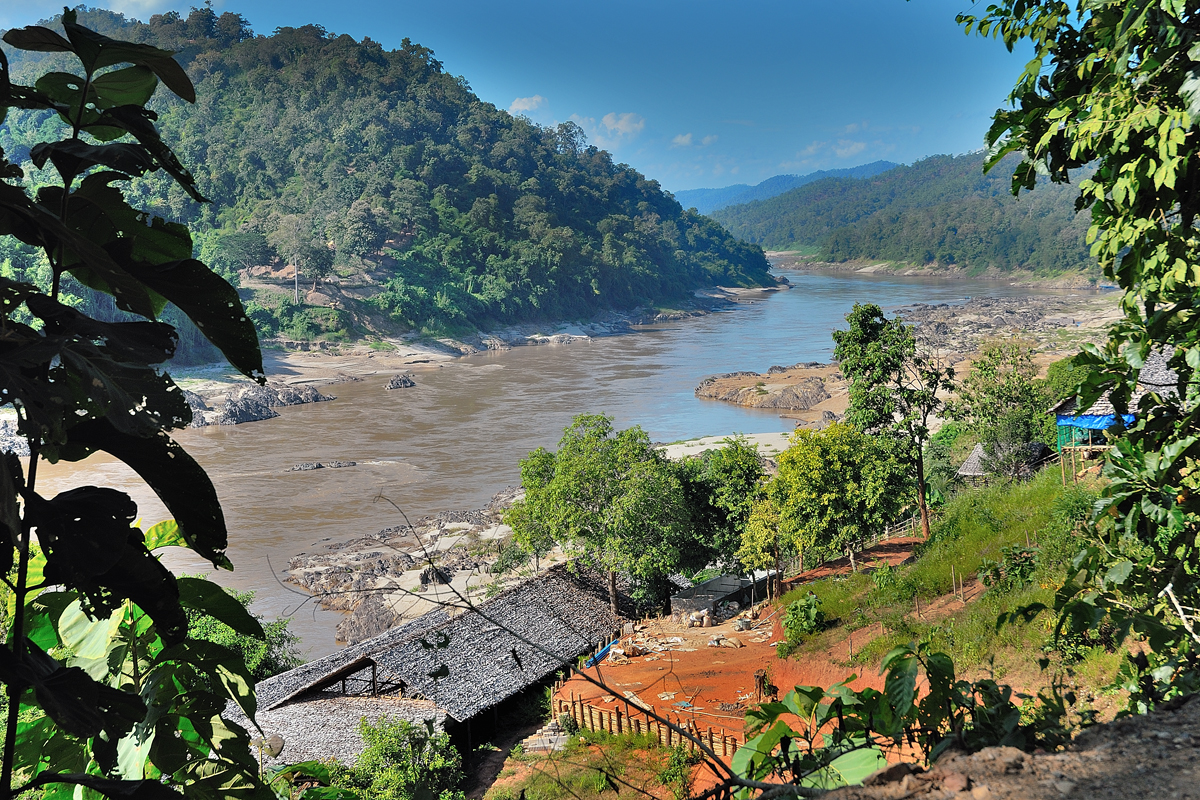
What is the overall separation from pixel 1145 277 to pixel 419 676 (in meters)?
12.8

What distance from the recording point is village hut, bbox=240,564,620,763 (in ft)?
40.2

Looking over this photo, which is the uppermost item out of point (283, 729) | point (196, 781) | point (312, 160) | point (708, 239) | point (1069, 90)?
point (312, 160)

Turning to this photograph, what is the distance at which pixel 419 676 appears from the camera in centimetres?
1373

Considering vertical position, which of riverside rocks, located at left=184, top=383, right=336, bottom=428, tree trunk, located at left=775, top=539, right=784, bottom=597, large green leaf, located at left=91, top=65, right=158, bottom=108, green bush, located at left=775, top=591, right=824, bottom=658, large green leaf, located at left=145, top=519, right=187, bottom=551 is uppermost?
large green leaf, located at left=91, top=65, right=158, bottom=108

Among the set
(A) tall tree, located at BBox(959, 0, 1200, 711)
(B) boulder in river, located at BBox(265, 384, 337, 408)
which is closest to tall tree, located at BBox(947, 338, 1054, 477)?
(A) tall tree, located at BBox(959, 0, 1200, 711)

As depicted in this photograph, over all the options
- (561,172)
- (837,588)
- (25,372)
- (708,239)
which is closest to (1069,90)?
(25,372)

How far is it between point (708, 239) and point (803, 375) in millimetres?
78857

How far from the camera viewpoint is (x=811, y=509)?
16281mm

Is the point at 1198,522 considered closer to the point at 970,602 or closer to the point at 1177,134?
the point at 1177,134

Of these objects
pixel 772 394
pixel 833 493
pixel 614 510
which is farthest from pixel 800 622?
pixel 772 394

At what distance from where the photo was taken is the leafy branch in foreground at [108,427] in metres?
1.35

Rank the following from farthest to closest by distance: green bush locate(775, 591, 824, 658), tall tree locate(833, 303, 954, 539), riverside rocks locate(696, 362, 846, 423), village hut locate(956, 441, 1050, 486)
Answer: riverside rocks locate(696, 362, 846, 423) → village hut locate(956, 441, 1050, 486) → tall tree locate(833, 303, 954, 539) → green bush locate(775, 591, 824, 658)

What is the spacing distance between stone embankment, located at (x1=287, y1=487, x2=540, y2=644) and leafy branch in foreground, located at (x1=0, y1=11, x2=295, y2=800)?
1578 centimetres

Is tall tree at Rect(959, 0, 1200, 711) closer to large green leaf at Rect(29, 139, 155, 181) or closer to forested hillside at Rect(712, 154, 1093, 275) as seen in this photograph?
large green leaf at Rect(29, 139, 155, 181)
